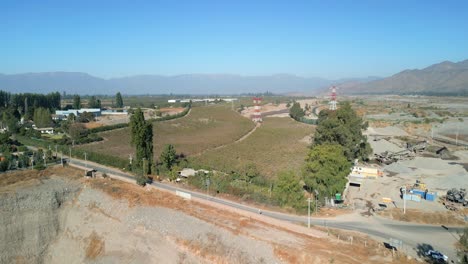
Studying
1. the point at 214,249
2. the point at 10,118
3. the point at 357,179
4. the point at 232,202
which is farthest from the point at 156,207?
the point at 10,118

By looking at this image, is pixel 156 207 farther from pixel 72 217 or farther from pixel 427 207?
pixel 427 207

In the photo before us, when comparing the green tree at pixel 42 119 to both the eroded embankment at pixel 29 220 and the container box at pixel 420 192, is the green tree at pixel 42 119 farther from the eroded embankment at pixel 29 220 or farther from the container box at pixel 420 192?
the container box at pixel 420 192

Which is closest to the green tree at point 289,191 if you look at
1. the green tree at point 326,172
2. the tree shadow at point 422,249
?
the green tree at point 326,172

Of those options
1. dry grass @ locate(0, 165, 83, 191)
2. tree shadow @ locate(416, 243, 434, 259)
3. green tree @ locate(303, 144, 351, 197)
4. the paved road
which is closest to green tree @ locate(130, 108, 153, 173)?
dry grass @ locate(0, 165, 83, 191)

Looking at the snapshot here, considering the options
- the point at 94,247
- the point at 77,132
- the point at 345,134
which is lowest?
the point at 94,247

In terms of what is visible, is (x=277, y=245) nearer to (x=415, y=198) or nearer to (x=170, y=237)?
(x=170, y=237)

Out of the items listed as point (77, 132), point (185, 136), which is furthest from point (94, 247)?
point (185, 136)

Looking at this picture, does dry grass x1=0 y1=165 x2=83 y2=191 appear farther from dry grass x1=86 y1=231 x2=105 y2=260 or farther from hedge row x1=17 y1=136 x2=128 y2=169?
dry grass x1=86 y1=231 x2=105 y2=260
